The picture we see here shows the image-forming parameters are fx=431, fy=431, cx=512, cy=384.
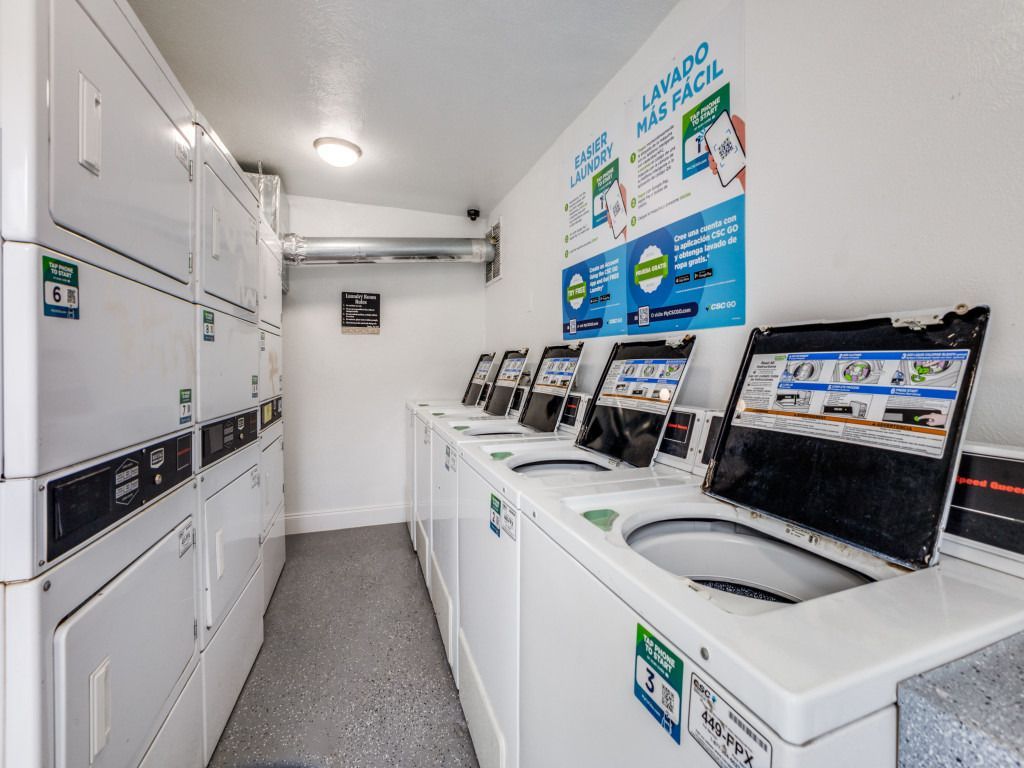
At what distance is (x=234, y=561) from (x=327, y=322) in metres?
2.17

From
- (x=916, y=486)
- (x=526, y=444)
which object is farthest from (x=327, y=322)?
(x=916, y=486)

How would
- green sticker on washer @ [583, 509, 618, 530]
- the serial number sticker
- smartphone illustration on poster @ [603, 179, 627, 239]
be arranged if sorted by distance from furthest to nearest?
smartphone illustration on poster @ [603, 179, 627, 239] → green sticker on washer @ [583, 509, 618, 530] → the serial number sticker

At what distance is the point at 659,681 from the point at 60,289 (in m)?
1.11

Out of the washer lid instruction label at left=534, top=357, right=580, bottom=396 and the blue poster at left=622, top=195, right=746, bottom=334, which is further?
the washer lid instruction label at left=534, top=357, right=580, bottom=396

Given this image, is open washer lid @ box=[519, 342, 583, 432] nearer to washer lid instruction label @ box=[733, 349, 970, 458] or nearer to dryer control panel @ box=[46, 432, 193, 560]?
washer lid instruction label @ box=[733, 349, 970, 458]

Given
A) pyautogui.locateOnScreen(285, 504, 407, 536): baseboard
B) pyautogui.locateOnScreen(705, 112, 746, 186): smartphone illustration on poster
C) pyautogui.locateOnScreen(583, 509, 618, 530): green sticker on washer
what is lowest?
pyautogui.locateOnScreen(285, 504, 407, 536): baseboard

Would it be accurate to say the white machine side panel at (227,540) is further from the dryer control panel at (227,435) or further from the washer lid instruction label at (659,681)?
the washer lid instruction label at (659,681)

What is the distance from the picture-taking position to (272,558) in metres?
2.39

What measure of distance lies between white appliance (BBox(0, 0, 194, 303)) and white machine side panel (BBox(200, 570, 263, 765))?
3.92 ft

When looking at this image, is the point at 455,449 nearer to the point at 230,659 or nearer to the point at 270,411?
the point at 230,659

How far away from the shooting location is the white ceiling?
1.59 m

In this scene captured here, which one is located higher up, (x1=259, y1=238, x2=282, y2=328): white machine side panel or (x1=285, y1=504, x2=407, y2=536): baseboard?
(x1=259, y1=238, x2=282, y2=328): white machine side panel

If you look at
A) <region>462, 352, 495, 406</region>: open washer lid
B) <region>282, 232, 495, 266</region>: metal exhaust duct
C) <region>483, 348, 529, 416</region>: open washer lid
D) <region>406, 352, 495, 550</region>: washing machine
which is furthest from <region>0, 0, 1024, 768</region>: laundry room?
<region>462, 352, 495, 406</region>: open washer lid

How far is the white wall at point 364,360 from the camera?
11.0 feet
